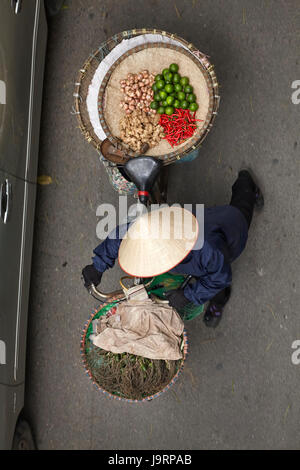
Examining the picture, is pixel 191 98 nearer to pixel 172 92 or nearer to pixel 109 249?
pixel 172 92

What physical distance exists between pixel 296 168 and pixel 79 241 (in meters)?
2.04

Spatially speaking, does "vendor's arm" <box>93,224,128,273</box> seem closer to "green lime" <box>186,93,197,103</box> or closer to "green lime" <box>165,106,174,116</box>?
"green lime" <box>165,106,174,116</box>

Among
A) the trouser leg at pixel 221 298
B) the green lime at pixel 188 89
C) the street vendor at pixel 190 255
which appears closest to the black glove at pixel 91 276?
the street vendor at pixel 190 255

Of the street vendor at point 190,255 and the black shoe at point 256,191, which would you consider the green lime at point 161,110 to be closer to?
the street vendor at point 190,255

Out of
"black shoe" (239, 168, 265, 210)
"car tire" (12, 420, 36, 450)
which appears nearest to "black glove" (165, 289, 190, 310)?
"black shoe" (239, 168, 265, 210)

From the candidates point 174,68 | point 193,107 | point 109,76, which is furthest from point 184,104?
point 109,76

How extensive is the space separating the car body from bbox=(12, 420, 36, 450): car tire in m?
0.10

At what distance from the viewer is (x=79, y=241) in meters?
3.74

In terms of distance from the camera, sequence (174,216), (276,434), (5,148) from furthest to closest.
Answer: (276,434) < (5,148) < (174,216)

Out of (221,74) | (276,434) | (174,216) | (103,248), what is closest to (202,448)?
(276,434)

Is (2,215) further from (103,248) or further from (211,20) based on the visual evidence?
(211,20)

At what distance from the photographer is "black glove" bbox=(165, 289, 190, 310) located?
2840mm

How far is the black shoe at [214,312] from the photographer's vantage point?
353 cm

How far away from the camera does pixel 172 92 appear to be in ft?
10.1
